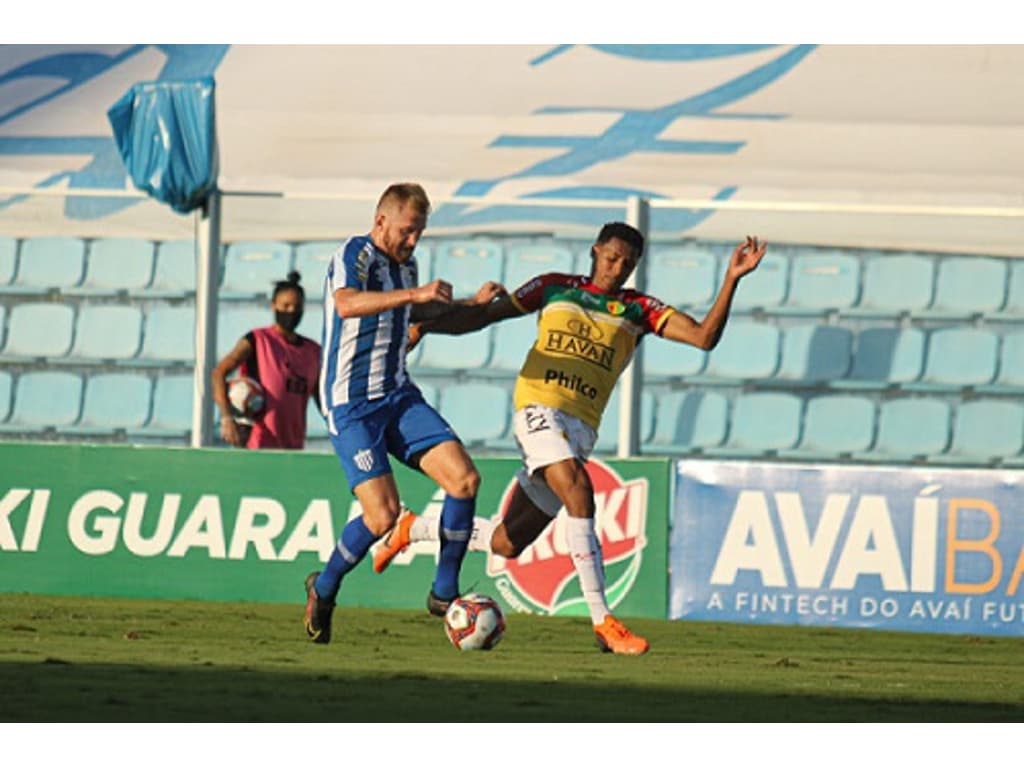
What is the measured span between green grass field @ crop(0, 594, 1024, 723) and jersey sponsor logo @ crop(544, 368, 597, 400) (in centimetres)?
119

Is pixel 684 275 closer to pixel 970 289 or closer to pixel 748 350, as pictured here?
pixel 748 350

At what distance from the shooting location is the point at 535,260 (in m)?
16.8

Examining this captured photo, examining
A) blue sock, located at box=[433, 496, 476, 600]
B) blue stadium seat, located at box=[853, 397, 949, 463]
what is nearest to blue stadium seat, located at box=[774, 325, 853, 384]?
blue stadium seat, located at box=[853, 397, 949, 463]

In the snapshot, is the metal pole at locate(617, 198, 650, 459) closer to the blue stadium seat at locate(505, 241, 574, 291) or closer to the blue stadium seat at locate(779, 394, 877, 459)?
the blue stadium seat at locate(779, 394, 877, 459)

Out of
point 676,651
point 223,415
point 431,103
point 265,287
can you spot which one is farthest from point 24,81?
point 676,651

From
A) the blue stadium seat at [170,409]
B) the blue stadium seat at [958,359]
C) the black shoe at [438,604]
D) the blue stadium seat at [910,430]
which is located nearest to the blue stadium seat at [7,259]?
the blue stadium seat at [170,409]

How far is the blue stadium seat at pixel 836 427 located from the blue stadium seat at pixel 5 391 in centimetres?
527

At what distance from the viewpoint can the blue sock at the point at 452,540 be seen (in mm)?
9906

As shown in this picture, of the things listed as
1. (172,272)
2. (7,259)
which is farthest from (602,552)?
(7,259)

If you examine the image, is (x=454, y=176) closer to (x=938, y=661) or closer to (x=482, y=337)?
(x=482, y=337)

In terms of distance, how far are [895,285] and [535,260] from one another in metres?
2.66

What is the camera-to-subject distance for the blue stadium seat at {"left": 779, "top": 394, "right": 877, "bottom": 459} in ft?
49.8

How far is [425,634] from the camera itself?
434 inches

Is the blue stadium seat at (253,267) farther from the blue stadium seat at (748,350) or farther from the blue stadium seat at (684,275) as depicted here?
the blue stadium seat at (748,350)
